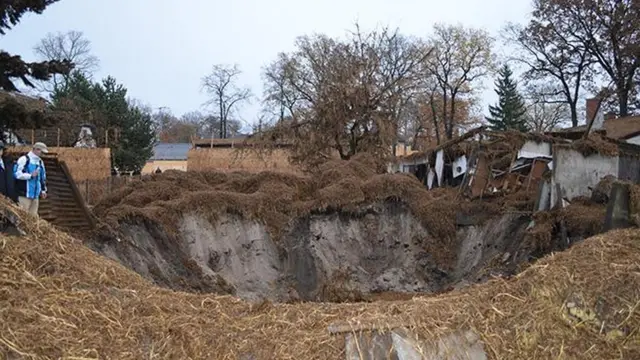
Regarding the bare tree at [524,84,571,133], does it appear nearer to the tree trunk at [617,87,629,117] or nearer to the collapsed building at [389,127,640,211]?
the tree trunk at [617,87,629,117]

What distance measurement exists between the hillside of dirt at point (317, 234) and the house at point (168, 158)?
41537 millimetres

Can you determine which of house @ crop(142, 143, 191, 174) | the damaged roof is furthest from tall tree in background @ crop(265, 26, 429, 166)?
Result: house @ crop(142, 143, 191, 174)

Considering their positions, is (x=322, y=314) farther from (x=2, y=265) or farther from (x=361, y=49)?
(x=361, y=49)

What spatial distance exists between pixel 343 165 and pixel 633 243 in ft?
50.6

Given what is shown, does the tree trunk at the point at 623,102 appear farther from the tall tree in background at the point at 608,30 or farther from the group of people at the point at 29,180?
the group of people at the point at 29,180

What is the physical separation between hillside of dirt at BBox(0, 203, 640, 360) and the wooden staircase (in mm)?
7843

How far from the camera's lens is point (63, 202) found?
13500 millimetres

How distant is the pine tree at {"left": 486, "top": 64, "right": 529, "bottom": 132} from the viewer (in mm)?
52144

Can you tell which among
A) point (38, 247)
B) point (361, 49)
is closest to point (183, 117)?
point (361, 49)

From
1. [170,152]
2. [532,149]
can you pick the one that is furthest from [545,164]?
[170,152]

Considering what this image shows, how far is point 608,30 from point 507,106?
17930 millimetres

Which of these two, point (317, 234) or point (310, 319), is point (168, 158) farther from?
point (310, 319)

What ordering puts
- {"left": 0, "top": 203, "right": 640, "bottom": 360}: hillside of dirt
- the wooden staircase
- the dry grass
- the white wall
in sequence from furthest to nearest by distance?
the dry grass → the white wall → the wooden staircase → {"left": 0, "top": 203, "right": 640, "bottom": 360}: hillside of dirt

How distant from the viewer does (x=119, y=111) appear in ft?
150
